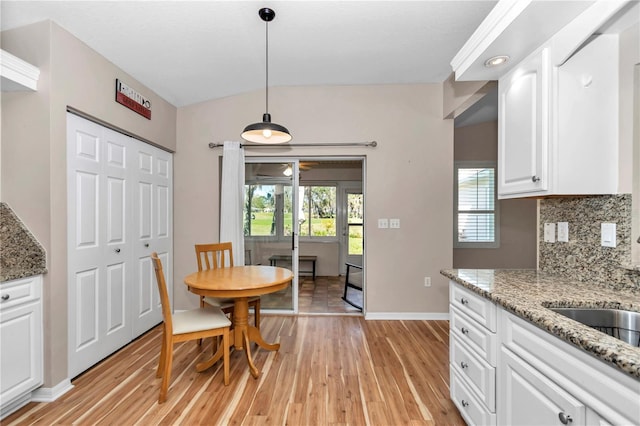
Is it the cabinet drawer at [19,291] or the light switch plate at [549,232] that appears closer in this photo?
the cabinet drawer at [19,291]

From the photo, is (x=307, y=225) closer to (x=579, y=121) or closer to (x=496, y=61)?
(x=496, y=61)

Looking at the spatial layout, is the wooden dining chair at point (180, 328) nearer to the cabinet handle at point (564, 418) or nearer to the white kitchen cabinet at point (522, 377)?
the white kitchen cabinet at point (522, 377)

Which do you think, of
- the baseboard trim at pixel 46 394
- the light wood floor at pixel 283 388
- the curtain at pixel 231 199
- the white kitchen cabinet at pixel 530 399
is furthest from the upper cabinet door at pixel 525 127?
the baseboard trim at pixel 46 394

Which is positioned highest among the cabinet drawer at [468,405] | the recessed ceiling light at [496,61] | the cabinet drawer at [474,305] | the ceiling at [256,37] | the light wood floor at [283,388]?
the ceiling at [256,37]

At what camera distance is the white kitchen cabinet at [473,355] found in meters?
1.47

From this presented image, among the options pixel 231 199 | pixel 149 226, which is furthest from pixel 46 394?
pixel 231 199

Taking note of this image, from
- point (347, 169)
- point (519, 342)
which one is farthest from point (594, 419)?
point (347, 169)

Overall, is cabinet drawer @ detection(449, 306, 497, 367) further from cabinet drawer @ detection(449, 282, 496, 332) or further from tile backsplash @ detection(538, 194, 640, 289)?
tile backsplash @ detection(538, 194, 640, 289)

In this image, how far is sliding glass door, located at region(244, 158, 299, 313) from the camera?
3.80 m

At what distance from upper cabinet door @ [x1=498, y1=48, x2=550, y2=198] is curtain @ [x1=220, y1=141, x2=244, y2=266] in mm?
2711

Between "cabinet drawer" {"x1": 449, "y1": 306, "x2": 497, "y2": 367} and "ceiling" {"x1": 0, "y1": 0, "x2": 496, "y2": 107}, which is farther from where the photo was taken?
"ceiling" {"x1": 0, "y1": 0, "x2": 496, "y2": 107}

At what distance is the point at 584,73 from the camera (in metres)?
1.51

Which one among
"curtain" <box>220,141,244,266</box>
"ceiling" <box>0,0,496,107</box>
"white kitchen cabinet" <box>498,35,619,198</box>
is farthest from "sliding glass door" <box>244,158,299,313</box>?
"white kitchen cabinet" <box>498,35,619,198</box>

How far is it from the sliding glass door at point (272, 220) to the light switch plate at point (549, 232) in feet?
8.32
